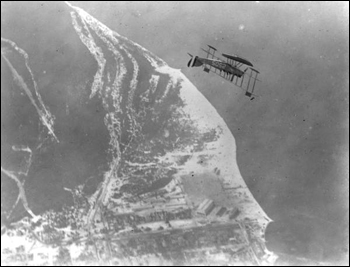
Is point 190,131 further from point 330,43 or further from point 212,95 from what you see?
point 330,43

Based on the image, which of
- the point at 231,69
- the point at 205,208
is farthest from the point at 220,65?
the point at 205,208

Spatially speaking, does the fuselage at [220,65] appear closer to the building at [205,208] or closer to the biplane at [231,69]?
the biplane at [231,69]

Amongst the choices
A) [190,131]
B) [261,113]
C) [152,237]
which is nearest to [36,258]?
[152,237]

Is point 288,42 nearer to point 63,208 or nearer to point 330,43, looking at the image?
point 330,43

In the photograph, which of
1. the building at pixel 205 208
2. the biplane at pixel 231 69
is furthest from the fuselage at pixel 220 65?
the building at pixel 205 208

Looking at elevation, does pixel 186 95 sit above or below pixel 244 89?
below

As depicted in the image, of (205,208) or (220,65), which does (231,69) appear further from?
(205,208)

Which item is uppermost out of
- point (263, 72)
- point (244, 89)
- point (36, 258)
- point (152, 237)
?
point (263, 72)

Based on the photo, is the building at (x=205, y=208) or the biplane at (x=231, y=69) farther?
the building at (x=205, y=208)
